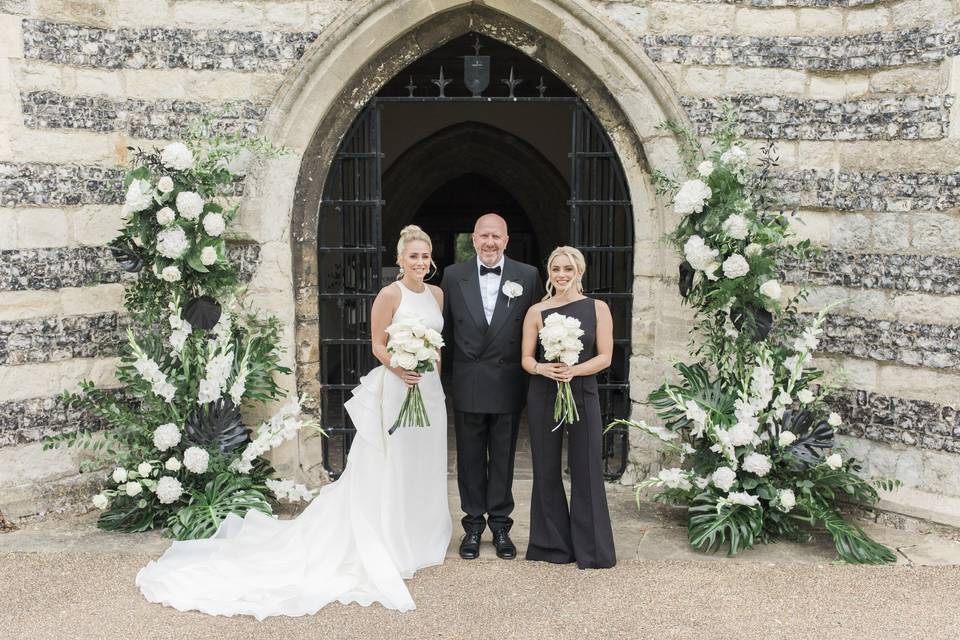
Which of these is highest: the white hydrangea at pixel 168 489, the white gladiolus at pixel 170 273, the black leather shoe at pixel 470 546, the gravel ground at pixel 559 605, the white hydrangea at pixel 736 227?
the white hydrangea at pixel 736 227

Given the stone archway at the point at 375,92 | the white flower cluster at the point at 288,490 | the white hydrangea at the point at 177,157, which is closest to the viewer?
the white hydrangea at the point at 177,157

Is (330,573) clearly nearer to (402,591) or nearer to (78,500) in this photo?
(402,591)

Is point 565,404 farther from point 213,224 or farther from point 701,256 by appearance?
point 213,224

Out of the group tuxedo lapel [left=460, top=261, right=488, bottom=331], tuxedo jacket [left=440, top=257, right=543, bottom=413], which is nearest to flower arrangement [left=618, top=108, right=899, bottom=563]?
tuxedo jacket [left=440, top=257, right=543, bottom=413]

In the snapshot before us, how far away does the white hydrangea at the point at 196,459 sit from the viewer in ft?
15.3

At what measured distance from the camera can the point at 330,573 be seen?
3.96 m

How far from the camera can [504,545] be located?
14.4 feet

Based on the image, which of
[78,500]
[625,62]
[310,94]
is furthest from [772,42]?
[78,500]

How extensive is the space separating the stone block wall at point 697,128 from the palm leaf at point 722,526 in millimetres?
1046

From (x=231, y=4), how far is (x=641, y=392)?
3418 mm

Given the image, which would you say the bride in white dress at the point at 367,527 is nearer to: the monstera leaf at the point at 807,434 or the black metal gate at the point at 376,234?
the black metal gate at the point at 376,234

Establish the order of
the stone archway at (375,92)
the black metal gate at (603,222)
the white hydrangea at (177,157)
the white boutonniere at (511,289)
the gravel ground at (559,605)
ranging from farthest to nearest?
the black metal gate at (603,222)
the stone archway at (375,92)
the white hydrangea at (177,157)
the white boutonniere at (511,289)
the gravel ground at (559,605)

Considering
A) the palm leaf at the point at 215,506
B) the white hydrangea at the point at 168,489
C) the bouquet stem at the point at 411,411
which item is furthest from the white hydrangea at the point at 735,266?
the white hydrangea at the point at 168,489

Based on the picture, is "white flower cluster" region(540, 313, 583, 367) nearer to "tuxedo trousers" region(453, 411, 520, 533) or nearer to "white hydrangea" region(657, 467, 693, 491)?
"tuxedo trousers" region(453, 411, 520, 533)
